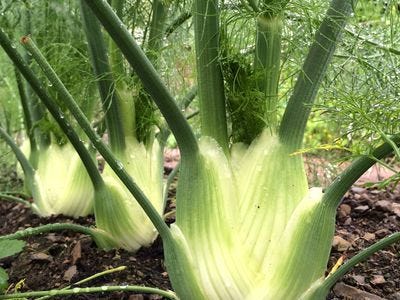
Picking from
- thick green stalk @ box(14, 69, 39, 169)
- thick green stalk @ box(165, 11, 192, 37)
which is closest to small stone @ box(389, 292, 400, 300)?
thick green stalk @ box(165, 11, 192, 37)

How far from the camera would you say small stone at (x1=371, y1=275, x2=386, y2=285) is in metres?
1.08

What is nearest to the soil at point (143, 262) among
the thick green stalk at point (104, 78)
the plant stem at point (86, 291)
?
the plant stem at point (86, 291)

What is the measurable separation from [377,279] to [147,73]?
0.63 metres

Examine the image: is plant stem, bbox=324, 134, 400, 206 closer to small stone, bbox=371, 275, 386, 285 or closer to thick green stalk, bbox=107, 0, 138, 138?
small stone, bbox=371, 275, 386, 285

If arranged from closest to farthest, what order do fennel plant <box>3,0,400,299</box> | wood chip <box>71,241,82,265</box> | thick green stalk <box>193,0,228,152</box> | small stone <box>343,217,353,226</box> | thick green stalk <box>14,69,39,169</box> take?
fennel plant <box>3,0,400,299</box>, thick green stalk <box>193,0,228,152</box>, wood chip <box>71,241,82,265</box>, small stone <box>343,217,353,226</box>, thick green stalk <box>14,69,39,169</box>

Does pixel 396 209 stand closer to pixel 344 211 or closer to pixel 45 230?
pixel 344 211

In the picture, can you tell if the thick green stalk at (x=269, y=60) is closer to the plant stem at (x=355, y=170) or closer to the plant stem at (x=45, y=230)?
the plant stem at (x=355, y=170)

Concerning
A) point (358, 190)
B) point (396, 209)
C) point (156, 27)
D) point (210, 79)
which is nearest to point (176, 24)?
point (156, 27)

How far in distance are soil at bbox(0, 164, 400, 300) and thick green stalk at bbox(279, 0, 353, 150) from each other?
0.32m

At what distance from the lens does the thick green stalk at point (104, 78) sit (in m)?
1.16

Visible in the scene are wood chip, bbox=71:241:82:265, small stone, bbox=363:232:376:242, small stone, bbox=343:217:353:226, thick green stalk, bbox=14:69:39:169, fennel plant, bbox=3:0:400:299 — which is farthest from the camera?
thick green stalk, bbox=14:69:39:169

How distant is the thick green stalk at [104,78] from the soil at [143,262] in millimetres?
253

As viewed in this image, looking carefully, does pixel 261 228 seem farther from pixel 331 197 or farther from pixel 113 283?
pixel 113 283

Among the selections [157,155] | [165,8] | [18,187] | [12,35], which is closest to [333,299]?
[157,155]
